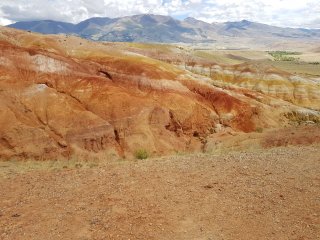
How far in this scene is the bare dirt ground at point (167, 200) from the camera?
12.5m

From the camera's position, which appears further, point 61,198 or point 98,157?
point 98,157

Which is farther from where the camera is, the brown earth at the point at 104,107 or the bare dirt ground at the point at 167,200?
the brown earth at the point at 104,107

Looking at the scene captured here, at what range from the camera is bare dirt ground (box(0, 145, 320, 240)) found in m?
12.5

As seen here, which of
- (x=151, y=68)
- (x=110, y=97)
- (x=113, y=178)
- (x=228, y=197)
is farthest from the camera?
(x=151, y=68)

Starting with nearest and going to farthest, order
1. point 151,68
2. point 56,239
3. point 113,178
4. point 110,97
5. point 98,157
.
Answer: point 56,239
point 113,178
point 98,157
point 110,97
point 151,68

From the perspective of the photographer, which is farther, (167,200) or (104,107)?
(104,107)

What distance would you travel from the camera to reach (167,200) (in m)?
14.6

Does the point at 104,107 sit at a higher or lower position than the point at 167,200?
lower

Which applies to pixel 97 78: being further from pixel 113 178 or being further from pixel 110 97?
pixel 113 178

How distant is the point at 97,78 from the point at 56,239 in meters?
29.5

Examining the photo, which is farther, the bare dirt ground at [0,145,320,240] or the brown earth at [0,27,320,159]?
the brown earth at [0,27,320,159]

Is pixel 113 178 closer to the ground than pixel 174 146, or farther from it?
farther from it

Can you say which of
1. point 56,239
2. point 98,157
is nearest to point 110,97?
point 98,157

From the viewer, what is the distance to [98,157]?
33.5 metres
